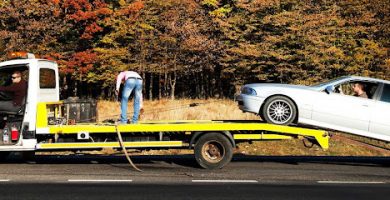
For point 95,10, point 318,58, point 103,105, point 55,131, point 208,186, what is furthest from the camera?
point 95,10

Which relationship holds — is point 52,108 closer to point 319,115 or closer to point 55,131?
point 55,131

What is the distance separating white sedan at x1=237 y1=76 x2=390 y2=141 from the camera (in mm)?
10508

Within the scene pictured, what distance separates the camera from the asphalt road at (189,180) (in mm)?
7703

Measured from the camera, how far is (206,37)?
41625 millimetres

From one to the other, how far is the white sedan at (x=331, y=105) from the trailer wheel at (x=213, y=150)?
122 centimetres

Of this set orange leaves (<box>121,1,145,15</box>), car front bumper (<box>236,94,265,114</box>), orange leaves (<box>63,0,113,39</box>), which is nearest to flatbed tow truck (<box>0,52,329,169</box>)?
car front bumper (<box>236,94,265,114</box>)

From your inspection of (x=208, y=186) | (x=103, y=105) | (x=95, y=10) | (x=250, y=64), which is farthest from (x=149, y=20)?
(x=208, y=186)

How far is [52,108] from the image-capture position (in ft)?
34.8

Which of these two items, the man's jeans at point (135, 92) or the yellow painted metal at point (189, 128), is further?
the man's jeans at point (135, 92)

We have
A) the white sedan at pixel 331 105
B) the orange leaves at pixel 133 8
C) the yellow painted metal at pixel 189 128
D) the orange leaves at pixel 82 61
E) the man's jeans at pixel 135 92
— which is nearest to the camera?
the yellow painted metal at pixel 189 128

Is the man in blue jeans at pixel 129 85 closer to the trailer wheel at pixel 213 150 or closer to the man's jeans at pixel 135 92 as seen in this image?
the man's jeans at pixel 135 92

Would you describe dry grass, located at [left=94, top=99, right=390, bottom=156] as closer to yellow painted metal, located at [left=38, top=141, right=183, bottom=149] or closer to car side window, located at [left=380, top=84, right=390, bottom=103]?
car side window, located at [left=380, top=84, right=390, bottom=103]

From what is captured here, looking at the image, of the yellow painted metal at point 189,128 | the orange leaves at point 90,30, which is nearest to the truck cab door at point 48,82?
the yellow painted metal at point 189,128

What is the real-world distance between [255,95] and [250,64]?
29.3 m
